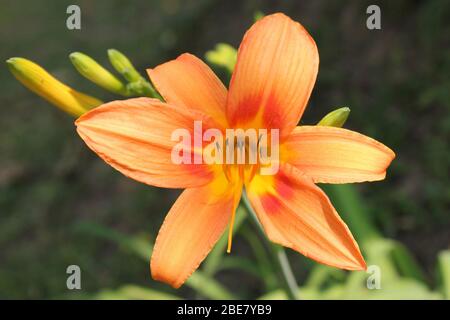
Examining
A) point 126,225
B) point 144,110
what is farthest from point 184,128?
point 126,225

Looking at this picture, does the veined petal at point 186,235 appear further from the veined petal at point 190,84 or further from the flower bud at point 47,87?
the flower bud at point 47,87

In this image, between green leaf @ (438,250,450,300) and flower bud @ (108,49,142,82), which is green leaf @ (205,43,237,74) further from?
green leaf @ (438,250,450,300)

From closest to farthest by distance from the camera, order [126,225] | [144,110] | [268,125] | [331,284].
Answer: [144,110] < [268,125] < [331,284] < [126,225]

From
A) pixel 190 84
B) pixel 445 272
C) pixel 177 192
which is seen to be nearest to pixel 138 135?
pixel 190 84

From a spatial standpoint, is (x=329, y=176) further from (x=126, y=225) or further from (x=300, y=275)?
(x=126, y=225)

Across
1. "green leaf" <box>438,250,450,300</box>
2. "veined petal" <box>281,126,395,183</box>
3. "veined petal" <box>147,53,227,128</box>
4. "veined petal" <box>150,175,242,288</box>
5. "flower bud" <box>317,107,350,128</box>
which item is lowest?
"green leaf" <box>438,250,450,300</box>

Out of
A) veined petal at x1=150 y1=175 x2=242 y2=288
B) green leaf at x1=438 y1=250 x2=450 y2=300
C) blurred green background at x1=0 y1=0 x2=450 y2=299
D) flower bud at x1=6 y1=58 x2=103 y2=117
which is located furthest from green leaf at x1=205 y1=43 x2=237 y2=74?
blurred green background at x1=0 y1=0 x2=450 y2=299

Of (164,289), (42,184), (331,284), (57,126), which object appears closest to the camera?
(331,284)
